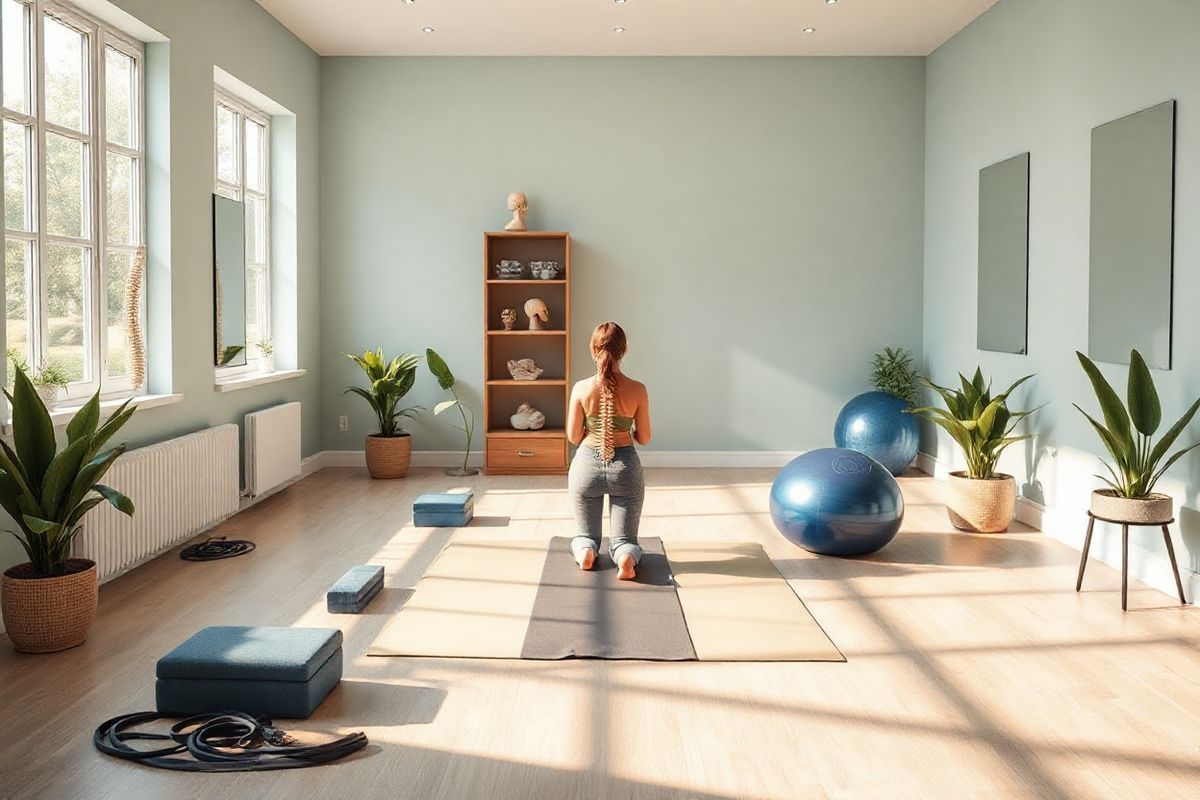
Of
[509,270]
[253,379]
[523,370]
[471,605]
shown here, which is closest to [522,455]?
[523,370]

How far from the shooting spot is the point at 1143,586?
4.54 m

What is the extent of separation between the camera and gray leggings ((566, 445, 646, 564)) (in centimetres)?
462

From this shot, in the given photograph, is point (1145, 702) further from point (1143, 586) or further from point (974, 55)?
point (974, 55)

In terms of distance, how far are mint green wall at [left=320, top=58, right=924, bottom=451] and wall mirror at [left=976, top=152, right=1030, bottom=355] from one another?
1.30m

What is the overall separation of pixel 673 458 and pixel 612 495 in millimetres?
3335

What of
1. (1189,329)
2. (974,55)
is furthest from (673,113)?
(1189,329)

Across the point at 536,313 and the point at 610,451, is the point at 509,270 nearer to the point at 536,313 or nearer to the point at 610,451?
A: the point at 536,313

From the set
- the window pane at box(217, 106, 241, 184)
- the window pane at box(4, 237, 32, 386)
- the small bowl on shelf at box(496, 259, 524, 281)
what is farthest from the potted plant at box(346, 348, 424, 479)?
the window pane at box(4, 237, 32, 386)

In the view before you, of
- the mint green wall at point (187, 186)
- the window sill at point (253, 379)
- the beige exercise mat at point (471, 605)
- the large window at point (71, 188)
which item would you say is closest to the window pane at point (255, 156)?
the mint green wall at point (187, 186)

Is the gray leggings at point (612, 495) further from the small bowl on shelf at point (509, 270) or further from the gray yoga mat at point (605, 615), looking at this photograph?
the small bowl on shelf at point (509, 270)

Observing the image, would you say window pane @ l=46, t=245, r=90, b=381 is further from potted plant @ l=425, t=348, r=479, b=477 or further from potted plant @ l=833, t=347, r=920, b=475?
potted plant @ l=833, t=347, r=920, b=475

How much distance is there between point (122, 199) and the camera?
16.7 feet

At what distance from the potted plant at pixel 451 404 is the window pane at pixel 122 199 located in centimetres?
266

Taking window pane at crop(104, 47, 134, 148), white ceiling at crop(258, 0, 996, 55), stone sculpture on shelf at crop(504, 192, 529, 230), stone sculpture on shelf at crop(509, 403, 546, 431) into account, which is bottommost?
stone sculpture on shelf at crop(509, 403, 546, 431)
